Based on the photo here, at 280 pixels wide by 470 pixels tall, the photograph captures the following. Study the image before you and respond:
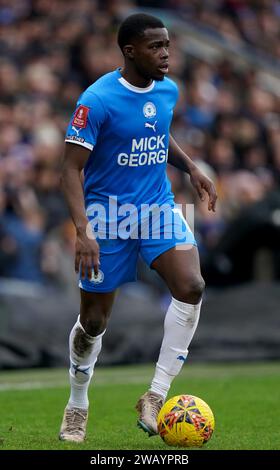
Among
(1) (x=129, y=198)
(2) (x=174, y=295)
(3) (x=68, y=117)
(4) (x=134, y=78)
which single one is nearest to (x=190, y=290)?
(2) (x=174, y=295)

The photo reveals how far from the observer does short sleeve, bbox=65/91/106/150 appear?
7.17m

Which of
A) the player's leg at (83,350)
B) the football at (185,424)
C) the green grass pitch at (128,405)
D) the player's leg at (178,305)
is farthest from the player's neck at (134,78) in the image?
the green grass pitch at (128,405)

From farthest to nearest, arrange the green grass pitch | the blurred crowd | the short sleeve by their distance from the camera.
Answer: the blurred crowd < the green grass pitch < the short sleeve

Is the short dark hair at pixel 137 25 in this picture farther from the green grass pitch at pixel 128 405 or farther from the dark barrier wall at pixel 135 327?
the dark barrier wall at pixel 135 327

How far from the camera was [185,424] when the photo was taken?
6.93 meters

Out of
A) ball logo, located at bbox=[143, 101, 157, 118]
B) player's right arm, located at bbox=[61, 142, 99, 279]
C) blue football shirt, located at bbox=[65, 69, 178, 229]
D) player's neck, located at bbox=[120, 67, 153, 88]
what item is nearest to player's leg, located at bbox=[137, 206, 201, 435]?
blue football shirt, located at bbox=[65, 69, 178, 229]

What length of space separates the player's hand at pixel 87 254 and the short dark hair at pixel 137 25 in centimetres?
137

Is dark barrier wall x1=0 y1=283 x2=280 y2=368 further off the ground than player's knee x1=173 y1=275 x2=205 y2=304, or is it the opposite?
player's knee x1=173 y1=275 x2=205 y2=304

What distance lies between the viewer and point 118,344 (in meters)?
13.8

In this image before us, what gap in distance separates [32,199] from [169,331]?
728cm

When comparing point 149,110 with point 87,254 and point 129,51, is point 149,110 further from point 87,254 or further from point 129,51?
point 87,254

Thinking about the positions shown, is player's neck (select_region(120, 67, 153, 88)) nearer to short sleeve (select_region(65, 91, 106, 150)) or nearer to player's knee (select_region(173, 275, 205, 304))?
short sleeve (select_region(65, 91, 106, 150))

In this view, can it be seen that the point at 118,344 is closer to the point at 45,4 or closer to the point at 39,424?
the point at 39,424

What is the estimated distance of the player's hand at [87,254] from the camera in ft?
22.6
